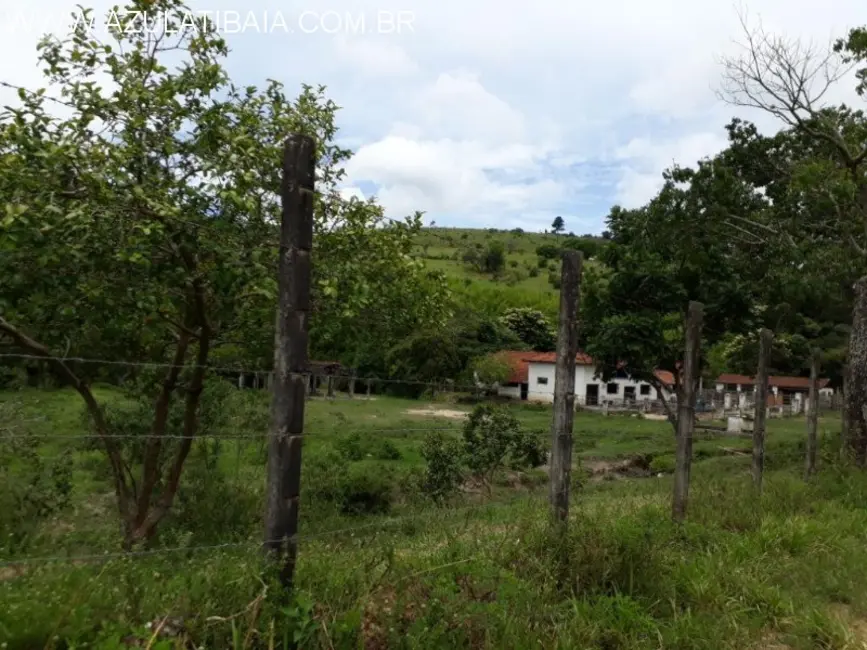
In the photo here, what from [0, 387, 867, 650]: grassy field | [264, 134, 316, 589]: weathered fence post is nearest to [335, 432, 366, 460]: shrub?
[0, 387, 867, 650]: grassy field

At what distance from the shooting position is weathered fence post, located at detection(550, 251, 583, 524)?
481cm

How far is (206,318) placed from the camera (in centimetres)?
630

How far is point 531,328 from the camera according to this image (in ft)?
237

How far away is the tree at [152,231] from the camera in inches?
192

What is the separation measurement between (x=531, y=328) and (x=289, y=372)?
69.8 m

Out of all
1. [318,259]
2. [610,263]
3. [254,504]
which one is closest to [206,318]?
[318,259]

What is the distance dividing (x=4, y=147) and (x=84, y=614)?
14.6ft

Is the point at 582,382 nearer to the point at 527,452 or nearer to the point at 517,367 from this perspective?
the point at 517,367

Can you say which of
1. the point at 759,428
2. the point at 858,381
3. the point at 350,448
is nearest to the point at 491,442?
the point at 350,448

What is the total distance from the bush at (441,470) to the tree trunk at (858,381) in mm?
8632

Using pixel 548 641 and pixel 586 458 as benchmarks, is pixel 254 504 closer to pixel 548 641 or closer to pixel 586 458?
pixel 548 641

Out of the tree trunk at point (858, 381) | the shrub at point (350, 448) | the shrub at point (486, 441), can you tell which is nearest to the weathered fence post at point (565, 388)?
the tree trunk at point (858, 381)

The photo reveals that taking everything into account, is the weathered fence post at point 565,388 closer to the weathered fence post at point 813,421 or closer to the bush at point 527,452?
the weathered fence post at point 813,421

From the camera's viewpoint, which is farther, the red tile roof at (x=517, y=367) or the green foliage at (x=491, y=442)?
the red tile roof at (x=517, y=367)
